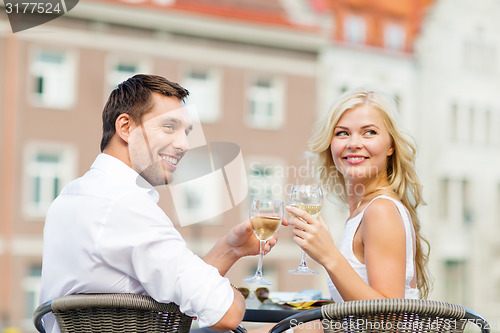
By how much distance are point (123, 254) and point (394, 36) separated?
63.5 feet

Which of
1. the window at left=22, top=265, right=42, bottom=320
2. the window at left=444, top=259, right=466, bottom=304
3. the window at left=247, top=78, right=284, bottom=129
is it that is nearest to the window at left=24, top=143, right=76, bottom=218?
the window at left=22, top=265, right=42, bottom=320

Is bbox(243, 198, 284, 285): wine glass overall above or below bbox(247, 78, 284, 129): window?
below

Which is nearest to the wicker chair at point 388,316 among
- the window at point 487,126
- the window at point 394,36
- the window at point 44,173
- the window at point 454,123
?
the window at point 44,173

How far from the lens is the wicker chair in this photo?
1.64 metres

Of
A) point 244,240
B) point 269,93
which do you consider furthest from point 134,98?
point 269,93

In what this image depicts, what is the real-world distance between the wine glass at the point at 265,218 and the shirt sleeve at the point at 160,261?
1.36 feet

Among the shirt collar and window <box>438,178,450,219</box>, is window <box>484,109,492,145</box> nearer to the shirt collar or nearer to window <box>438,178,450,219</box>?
window <box>438,178,450,219</box>

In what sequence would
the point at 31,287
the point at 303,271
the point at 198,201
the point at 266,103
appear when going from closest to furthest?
the point at 303,271 < the point at 31,287 < the point at 198,201 < the point at 266,103

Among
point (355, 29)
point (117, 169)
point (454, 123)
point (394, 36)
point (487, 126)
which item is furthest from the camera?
point (487, 126)

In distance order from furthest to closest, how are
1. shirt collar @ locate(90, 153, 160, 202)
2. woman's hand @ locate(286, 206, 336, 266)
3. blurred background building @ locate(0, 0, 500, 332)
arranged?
blurred background building @ locate(0, 0, 500, 332) → shirt collar @ locate(90, 153, 160, 202) → woman's hand @ locate(286, 206, 336, 266)

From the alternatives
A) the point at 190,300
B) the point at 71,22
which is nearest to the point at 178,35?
the point at 71,22

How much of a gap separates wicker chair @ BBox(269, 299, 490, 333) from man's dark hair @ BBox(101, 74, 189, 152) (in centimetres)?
82

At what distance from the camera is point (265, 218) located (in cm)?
212

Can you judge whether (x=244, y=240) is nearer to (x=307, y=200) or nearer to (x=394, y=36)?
(x=307, y=200)
